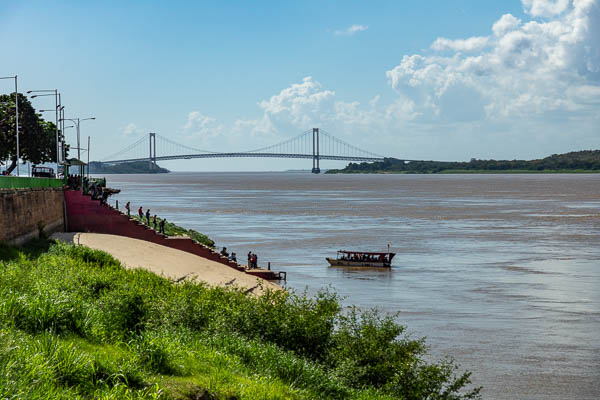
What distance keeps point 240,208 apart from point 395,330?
88.5m

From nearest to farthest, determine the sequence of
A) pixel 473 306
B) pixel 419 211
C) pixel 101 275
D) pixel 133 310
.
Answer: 1. pixel 133 310
2. pixel 101 275
3. pixel 473 306
4. pixel 419 211

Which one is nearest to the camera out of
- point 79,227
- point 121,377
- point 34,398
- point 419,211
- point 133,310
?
point 34,398

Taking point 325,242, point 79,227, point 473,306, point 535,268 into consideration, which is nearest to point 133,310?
point 473,306

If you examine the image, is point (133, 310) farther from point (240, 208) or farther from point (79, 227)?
point (240, 208)

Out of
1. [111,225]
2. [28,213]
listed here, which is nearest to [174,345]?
[28,213]

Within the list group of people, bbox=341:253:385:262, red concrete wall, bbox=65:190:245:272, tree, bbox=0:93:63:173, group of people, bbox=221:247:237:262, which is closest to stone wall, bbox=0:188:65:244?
red concrete wall, bbox=65:190:245:272

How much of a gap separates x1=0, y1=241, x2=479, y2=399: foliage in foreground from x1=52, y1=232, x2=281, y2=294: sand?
9.01 metres

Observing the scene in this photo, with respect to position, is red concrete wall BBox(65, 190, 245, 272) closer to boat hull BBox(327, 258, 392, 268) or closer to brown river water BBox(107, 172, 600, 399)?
brown river water BBox(107, 172, 600, 399)

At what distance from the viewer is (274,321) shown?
20.8 meters

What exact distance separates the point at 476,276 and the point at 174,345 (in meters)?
33.6

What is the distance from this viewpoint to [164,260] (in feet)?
126

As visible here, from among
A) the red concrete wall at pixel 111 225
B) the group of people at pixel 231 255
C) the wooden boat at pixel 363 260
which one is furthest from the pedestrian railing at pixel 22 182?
the wooden boat at pixel 363 260

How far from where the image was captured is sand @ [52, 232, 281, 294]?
117ft

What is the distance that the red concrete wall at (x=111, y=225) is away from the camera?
143 feet
